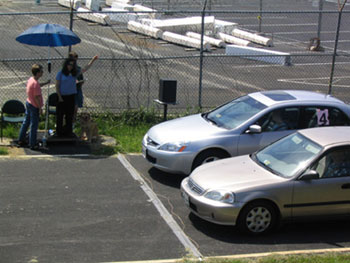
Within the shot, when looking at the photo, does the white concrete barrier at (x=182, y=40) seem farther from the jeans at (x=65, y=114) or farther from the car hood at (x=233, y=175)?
the car hood at (x=233, y=175)

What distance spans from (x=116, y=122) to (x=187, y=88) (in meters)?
3.52

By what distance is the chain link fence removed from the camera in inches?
593

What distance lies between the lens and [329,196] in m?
8.14

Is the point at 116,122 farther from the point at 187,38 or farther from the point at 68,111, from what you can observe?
the point at 187,38

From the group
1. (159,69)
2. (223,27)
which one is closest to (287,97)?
(159,69)

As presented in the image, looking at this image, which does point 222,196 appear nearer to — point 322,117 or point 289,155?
point 289,155

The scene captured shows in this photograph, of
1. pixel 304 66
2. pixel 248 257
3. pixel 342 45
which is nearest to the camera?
pixel 248 257

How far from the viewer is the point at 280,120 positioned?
415 inches

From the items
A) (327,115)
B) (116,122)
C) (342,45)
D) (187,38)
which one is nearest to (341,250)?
(327,115)

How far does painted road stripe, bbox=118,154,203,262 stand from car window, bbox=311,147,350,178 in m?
1.98

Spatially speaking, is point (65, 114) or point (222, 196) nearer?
point (222, 196)

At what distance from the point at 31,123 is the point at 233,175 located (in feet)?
15.9

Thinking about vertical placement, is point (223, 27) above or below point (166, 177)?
above

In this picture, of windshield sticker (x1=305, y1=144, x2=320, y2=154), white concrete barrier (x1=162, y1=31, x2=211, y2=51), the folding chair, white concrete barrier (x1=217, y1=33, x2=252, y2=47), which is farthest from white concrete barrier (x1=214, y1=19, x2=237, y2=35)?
windshield sticker (x1=305, y1=144, x2=320, y2=154)
